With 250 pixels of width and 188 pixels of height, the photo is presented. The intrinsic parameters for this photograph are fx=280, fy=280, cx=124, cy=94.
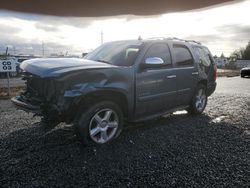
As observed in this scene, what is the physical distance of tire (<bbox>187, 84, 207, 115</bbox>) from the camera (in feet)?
23.1

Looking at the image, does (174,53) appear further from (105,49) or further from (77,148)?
(77,148)

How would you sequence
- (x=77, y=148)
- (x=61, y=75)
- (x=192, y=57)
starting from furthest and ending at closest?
1. (x=192, y=57)
2. (x=77, y=148)
3. (x=61, y=75)

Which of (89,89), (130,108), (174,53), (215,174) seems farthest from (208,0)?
(215,174)

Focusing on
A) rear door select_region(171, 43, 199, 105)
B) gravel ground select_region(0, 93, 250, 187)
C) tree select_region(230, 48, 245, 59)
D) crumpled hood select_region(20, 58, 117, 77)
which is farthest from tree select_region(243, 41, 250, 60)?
crumpled hood select_region(20, 58, 117, 77)

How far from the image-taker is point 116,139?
198 inches

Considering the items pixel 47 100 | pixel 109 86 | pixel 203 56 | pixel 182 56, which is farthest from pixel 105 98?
pixel 203 56

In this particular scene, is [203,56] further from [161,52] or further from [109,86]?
[109,86]

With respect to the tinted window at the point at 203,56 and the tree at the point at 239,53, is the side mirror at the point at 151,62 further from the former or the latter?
the tree at the point at 239,53

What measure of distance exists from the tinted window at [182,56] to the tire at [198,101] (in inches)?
34.0

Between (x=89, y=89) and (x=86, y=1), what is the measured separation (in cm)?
168

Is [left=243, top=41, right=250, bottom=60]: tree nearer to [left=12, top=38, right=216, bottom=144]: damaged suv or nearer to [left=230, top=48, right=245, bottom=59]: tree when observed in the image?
[left=230, top=48, right=245, bottom=59]: tree

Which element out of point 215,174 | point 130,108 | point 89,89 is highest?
point 89,89

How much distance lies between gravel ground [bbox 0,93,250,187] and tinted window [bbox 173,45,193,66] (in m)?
1.39

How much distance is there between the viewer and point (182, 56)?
253 inches
